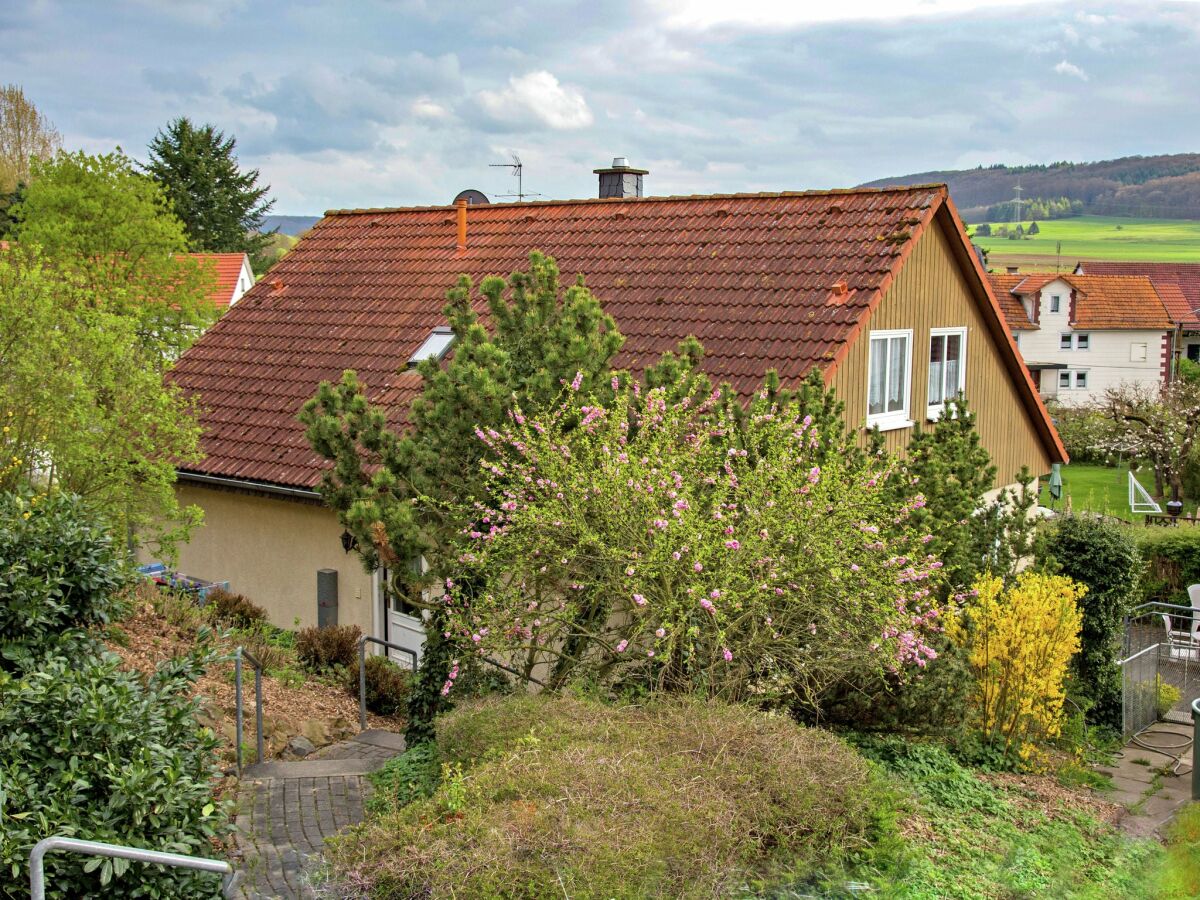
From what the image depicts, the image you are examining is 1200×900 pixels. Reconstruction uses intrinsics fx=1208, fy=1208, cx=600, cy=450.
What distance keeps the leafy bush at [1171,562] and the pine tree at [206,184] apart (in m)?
42.5

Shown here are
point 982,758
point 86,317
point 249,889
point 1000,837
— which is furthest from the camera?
point 86,317

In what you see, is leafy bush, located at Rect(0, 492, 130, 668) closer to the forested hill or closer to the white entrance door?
the white entrance door

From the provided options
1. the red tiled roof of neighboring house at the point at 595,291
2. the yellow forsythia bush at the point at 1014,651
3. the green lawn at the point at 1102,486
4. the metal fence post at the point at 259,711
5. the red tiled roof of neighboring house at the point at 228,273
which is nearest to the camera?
the metal fence post at the point at 259,711

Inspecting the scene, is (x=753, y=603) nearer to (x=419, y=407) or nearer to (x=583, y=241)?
(x=419, y=407)

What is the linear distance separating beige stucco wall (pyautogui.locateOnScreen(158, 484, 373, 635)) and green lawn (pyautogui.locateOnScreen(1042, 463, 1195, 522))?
2799 centimetres

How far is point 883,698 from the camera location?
10.1m

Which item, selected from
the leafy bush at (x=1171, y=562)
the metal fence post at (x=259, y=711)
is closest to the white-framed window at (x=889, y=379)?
the metal fence post at (x=259, y=711)

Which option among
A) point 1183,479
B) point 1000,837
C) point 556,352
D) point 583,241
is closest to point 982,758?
point 1000,837

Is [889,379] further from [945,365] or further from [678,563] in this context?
[678,563]

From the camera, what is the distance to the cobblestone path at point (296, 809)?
7582 mm

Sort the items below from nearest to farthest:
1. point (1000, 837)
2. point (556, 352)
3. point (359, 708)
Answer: point (1000, 837) < point (556, 352) < point (359, 708)

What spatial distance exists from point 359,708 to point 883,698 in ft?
17.2

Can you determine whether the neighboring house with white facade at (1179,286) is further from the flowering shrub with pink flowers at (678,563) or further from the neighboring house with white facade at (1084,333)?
the flowering shrub with pink flowers at (678,563)

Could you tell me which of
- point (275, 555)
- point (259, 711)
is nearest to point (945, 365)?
point (275, 555)
